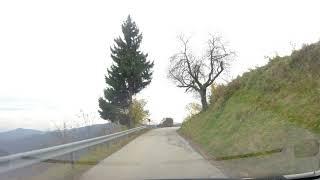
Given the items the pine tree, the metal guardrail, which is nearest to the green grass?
the metal guardrail

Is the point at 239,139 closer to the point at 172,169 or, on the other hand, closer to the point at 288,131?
the point at 288,131

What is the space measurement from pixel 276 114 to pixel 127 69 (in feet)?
111

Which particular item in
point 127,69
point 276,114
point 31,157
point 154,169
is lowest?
point 154,169

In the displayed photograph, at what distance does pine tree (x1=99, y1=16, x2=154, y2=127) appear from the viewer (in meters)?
52.6

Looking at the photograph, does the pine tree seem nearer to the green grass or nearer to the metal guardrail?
the green grass

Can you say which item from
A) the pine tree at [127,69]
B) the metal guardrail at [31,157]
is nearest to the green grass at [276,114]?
the metal guardrail at [31,157]

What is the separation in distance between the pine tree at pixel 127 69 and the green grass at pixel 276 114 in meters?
23.8

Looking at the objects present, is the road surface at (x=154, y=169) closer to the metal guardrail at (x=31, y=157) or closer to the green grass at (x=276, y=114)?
the metal guardrail at (x=31, y=157)

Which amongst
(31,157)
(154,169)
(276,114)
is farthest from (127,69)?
(31,157)

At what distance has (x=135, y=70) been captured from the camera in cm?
5234

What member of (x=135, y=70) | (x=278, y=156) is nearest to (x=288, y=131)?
(x=278, y=156)

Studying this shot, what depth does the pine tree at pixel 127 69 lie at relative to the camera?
52.6 meters

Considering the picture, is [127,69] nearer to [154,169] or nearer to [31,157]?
[154,169]

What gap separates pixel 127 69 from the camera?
171 feet
